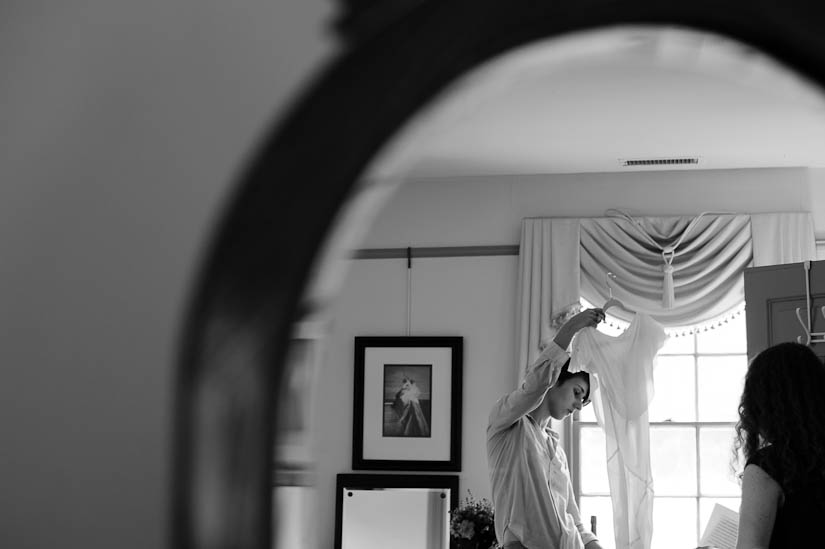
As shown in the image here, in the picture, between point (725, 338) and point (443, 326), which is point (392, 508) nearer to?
point (443, 326)

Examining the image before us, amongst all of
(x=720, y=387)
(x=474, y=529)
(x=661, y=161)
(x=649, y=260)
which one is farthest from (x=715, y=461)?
(x=661, y=161)

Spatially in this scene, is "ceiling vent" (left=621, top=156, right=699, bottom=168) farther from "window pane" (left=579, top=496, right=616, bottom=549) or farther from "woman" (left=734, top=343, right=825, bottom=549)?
"woman" (left=734, top=343, right=825, bottom=549)

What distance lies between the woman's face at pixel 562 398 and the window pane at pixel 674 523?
4.73ft

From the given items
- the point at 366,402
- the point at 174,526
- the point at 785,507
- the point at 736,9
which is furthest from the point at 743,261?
the point at 174,526

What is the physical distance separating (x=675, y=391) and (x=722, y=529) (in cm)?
99

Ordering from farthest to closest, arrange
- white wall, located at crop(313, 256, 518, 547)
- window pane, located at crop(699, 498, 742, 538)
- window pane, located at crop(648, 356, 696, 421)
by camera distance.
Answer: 1. white wall, located at crop(313, 256, 518, 547)
2. window pane, located at crop(648, 356, 696, 421)
3. window pane, located at crop(699, 498, 742, 538)

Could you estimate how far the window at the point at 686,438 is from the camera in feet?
12.1

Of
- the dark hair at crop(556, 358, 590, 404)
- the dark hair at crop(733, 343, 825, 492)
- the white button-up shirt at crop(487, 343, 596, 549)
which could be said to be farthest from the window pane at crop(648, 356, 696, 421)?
the dark hair at crop(733, 343, 825, 492)

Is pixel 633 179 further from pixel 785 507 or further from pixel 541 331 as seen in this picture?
pixel 785 507

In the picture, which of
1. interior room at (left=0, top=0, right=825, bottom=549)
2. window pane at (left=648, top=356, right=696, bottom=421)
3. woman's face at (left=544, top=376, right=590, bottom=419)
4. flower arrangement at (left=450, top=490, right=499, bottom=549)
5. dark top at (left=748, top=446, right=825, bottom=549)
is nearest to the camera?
interior room at (left=0, top=0, right=825, bottom=549)

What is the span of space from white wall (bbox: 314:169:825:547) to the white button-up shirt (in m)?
1.40

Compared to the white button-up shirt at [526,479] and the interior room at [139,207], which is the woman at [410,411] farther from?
the interior room at [139,207]

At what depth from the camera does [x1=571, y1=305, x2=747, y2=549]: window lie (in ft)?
12.1

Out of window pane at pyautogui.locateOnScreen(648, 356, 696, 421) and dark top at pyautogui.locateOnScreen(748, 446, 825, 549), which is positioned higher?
window pane at pyautogui.locateOnScreen(648, 356, 696, 421)
